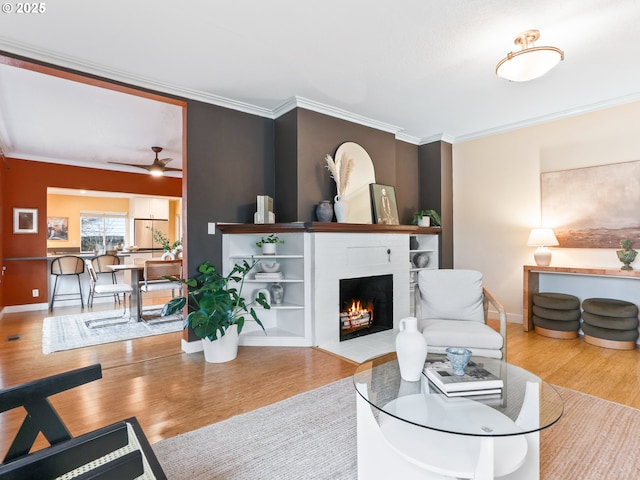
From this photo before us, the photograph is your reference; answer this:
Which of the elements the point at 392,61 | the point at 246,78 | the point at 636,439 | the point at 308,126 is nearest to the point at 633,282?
the point at 636,439

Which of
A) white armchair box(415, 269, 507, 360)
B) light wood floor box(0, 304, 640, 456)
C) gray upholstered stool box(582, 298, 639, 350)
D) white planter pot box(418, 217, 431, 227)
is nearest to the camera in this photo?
light wood floor box(0, 304, 640, 456)

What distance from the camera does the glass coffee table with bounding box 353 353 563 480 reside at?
4.26ft

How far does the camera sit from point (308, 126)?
3857 millimetres

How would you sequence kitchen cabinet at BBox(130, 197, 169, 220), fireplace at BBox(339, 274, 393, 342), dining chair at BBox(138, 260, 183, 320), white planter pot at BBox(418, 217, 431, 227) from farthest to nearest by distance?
kitchen cabinet at BBox(130, 197, 169, 220) → white planter pot at BBox(418, 217, 431, 227) → dining chair at BBox(138, 260, 183, 320) → fireplace at BBox(339, 274, 393, 342)

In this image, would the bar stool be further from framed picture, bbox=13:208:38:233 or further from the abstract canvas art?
the abstract canvas art

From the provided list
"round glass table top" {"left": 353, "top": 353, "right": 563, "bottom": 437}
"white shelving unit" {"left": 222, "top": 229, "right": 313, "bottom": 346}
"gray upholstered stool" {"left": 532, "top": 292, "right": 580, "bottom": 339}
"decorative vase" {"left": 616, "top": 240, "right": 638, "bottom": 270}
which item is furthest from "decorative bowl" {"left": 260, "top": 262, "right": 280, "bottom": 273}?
"decorative vase" {"left": 616, "top": 240, "right": 638, "bottom": 270}

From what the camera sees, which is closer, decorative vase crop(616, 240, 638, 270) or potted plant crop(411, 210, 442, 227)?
decorative vase crop(616, 240, 638, 270)

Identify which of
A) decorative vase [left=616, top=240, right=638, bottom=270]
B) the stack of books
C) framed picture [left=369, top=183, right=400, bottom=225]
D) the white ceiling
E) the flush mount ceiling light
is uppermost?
the white ceiling

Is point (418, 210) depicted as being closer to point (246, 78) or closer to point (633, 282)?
point (633, 282)

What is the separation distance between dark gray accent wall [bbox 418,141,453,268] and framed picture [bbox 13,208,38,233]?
252 inches

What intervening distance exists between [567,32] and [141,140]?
206 inches

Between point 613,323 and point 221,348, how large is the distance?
3.96 m

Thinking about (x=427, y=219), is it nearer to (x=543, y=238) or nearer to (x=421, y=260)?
(x=421, y=260)

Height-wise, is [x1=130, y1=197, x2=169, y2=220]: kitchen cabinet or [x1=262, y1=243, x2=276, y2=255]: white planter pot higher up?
[x1=130, y1=197, x2=169, y2=220]: kitchen cabinet
